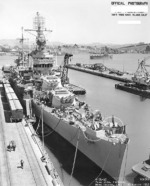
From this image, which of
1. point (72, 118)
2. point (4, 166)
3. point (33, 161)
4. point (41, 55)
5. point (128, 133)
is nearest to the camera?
point (4, 166)

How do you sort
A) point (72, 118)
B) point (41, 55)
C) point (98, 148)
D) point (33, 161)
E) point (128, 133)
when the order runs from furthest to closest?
point (41, 55) → point (128, 133) → point (72, 118) → point (98, 148) → point (33, 161)

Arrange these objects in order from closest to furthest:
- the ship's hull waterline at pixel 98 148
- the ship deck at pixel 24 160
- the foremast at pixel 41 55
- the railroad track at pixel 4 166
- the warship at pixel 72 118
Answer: the railroad track at pixel 4 166 → the ship deck at pixel 24 160 → the ship's hull waterline at pixel 98 148 → the warship at pixel 72 118 → the foremast at pixel 41 55

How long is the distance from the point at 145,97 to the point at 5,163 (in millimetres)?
34476

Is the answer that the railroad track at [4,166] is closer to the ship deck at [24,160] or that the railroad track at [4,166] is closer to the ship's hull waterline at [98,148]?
the ship deck at [24,160]

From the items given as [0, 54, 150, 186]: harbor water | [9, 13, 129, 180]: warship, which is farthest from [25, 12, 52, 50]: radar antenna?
[0, 54, 150, 186]: harbor water

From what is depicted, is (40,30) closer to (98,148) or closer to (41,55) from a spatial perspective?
(41,55)

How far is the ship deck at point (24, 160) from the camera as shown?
49.4 feet

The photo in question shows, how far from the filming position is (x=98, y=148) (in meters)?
18.2

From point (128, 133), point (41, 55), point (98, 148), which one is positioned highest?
point (41, 55)

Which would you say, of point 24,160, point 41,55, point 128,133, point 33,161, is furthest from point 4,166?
point 41,55

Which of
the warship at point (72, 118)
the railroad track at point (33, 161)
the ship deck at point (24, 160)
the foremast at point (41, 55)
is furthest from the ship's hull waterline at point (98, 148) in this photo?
the foremast at point (41, 55)

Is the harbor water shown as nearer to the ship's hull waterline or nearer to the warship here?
the ship's hull waterline

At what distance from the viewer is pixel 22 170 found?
16234 millimetres

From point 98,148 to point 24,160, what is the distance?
563 centimetres
